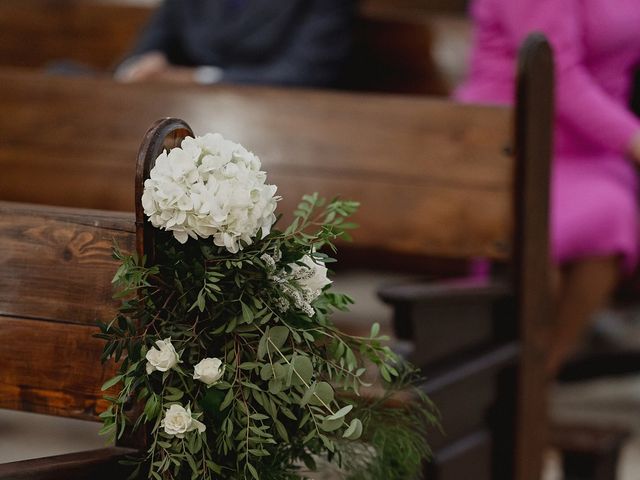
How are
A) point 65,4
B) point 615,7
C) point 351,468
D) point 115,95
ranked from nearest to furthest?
point 351,468 → point 615,7 → point 115,95 → point 65,4

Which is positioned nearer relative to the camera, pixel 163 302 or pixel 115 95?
pixel 163 302

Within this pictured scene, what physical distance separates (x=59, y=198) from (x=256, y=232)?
1.68 metres

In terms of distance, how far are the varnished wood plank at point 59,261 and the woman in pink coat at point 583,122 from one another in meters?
1.49

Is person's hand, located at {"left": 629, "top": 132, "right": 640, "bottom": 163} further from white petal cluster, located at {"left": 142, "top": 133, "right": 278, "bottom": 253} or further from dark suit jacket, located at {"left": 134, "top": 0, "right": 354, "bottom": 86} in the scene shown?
white petal cluster, located at {"left": 142, "top": 133, "right": 278, "bottom": 253}

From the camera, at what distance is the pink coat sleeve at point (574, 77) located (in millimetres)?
2555

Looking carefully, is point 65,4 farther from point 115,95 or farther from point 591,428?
point 591,428

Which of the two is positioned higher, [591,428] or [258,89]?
[258,89]

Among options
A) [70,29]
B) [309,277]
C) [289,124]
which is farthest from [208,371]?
[70,29]

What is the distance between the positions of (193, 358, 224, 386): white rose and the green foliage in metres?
0.01

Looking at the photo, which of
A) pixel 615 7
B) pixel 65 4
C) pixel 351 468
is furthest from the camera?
pixel 65 4

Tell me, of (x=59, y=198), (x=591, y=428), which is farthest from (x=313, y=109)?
(x=591, y=428)

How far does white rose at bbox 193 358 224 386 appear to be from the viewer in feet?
4.09

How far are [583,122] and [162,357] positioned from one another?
1.64 m

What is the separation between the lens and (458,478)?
7.93 feet
